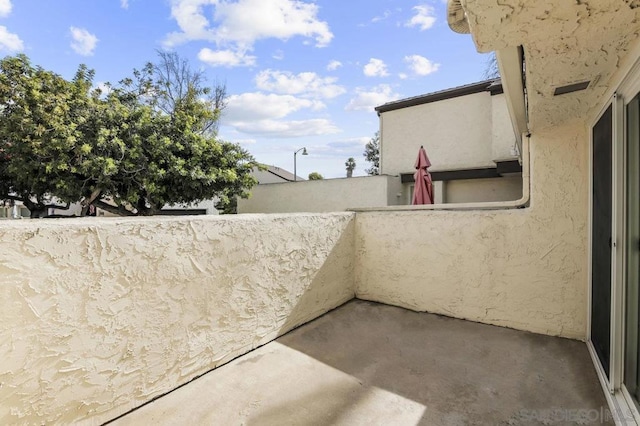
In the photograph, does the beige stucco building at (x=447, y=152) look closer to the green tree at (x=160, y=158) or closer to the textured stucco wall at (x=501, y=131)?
the textured stucco wall at (x=501, y=131)

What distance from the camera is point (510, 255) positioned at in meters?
4.39

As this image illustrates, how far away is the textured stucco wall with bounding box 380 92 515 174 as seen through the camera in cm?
1117

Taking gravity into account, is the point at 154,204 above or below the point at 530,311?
above

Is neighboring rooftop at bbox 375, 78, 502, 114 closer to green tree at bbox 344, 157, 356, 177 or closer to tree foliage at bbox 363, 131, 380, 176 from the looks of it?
tree foliage at bbox 363, 131, 380, 176

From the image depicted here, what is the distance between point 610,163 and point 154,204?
14.0 meters

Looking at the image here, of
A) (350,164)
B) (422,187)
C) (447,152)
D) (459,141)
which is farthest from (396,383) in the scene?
(350,164)

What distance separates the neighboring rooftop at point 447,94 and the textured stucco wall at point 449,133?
0.57 ft

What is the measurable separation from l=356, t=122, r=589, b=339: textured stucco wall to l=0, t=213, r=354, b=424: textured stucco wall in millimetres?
2374

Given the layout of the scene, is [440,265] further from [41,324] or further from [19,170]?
[19,170]

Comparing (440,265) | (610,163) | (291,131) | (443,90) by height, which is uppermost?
(291,131)

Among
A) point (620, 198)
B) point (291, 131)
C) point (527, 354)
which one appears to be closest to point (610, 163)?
point (620, 198)

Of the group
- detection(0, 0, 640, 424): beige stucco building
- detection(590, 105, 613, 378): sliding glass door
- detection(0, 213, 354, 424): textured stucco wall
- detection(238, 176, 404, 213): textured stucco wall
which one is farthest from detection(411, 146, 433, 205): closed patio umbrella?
detection(238, 176, 404, 213): textured stucco wall

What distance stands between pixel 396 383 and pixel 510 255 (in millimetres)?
2742

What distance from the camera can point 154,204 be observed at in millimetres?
12562
